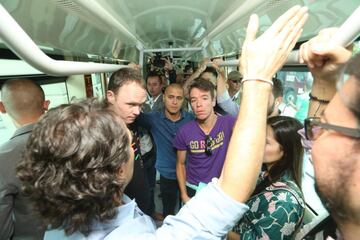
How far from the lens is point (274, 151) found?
1.45m

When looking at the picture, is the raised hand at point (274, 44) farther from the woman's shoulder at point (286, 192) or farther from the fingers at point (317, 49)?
the woman's shoulder at point (286, 192)

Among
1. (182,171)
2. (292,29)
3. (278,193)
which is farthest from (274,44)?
(182,171)

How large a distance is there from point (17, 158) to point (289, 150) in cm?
136

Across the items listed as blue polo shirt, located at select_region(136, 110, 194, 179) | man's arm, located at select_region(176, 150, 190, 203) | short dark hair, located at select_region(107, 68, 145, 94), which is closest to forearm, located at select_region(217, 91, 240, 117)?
blue polo shirt, located at select_region(136, 110, 194, 179)

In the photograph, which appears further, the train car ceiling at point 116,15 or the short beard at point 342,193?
the train car ceiling at point 116,15

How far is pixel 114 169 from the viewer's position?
75cm

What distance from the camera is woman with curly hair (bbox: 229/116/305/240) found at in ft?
4.00

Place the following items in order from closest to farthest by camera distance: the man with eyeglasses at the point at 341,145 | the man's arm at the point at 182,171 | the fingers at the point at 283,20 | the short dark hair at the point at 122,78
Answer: the man with eyeglasses at the point at 341,145 → the fingers at the point at 283,20 → the short dark hair at the point at 122,78 → the man's arm at the point at 182,171

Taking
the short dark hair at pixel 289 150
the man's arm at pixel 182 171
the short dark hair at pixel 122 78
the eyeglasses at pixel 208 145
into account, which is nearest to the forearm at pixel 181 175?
the man's arm at pixel 182 171

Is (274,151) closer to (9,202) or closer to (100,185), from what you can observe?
(100,185)

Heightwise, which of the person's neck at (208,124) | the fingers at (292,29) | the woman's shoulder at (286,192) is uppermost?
the fingers at (292,29)

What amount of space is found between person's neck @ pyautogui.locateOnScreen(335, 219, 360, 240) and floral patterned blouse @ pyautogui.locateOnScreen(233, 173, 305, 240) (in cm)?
57

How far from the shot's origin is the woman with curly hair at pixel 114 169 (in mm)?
668

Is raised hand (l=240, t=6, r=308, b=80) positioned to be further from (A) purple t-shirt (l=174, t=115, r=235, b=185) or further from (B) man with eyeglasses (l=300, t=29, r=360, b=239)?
(A) purple t-shirt (l=174, t=115, r=235, b=185)
